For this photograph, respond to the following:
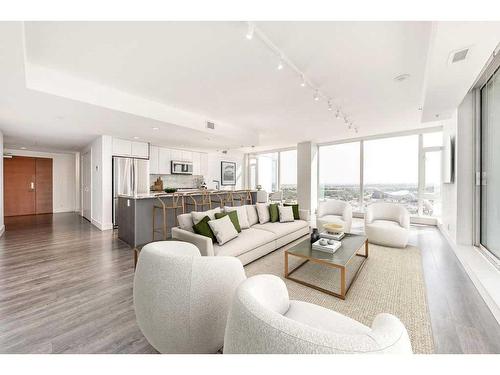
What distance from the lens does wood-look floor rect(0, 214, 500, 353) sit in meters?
1.57

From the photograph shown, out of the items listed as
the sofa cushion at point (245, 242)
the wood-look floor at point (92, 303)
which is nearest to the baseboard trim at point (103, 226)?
the wood-look floor at point (92, 303)

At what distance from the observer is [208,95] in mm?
3531

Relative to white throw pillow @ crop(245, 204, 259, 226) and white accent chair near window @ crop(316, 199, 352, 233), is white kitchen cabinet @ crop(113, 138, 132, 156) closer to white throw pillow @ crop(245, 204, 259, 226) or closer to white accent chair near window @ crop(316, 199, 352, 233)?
white throw pillow @ crop(245, 204, 259, 226)

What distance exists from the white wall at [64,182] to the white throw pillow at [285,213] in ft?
28.0

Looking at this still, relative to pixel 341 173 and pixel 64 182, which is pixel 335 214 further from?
pixel 64 182

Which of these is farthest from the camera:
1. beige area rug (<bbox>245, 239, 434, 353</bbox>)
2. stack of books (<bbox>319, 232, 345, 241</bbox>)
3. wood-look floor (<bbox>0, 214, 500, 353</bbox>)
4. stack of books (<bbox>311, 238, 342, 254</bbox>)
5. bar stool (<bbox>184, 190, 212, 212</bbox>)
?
bar stool (<bbox>184, 190, 212, 212</bbox>)

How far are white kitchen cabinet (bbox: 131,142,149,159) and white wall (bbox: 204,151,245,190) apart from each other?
104 inches

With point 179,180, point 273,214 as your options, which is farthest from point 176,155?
point 273,214

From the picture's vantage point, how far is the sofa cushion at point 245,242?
2.71 metres

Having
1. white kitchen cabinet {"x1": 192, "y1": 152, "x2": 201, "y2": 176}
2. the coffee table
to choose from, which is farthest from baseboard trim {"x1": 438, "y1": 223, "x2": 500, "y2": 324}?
white kitchen cabinet {"x1": 192, "y1": 152, "x2": 201, "y2": 176}

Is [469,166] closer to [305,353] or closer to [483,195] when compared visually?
[483,195]

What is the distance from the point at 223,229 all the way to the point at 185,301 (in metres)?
1.61
